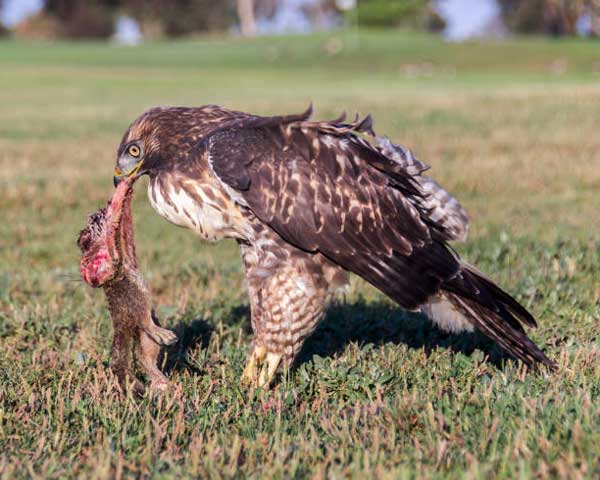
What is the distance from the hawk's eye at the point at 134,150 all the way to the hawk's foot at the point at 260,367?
1.21 metres

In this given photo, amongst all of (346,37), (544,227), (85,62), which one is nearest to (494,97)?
A: (544,227)

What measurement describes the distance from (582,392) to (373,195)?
55.4 inches

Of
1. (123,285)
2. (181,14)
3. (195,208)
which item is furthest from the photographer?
(181,14)

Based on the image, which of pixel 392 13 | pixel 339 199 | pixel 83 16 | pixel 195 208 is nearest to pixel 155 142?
pixel 195 208

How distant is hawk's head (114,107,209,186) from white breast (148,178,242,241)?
0.59ft

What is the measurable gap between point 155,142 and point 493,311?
197 cm

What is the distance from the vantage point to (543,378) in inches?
169

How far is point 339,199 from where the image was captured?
4395mm

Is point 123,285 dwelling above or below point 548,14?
above

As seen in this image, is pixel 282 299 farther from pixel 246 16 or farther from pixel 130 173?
pixel 246 16

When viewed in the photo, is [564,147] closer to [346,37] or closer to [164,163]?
[164,163]

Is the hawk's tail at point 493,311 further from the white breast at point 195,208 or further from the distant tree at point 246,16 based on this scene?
the distant tree at point 246,16

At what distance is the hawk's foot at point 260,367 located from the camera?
14.6ft

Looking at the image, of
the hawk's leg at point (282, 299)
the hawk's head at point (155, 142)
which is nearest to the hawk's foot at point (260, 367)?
the hawk's leg at point (282, 299)
